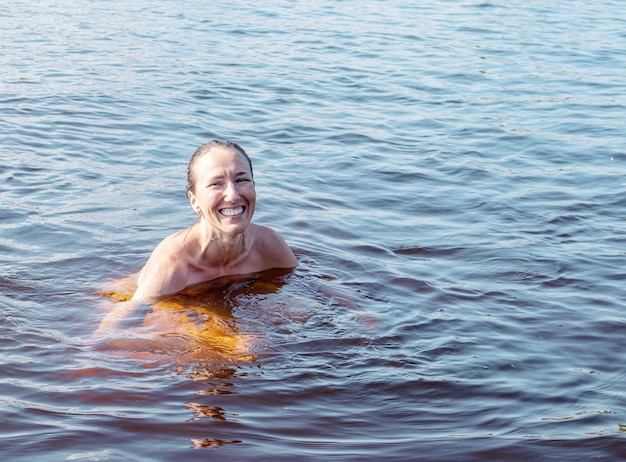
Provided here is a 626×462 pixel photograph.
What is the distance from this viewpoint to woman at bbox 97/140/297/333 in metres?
5.64

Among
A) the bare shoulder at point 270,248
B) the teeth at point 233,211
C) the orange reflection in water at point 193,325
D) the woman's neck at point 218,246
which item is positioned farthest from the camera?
the bare shoulder at point 270,248

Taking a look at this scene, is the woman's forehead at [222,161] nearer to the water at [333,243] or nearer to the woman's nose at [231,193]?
the woman's nose at [231,193]

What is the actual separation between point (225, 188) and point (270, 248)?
90 centimetres

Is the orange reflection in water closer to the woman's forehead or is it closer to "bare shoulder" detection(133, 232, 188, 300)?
"bare shoulder" detection(133, 232, 188, 300)

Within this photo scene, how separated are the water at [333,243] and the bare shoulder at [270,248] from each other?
0.18 m

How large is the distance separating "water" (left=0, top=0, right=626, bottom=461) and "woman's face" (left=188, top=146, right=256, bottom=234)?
1.95ft

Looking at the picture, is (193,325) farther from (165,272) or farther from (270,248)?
(270,248)

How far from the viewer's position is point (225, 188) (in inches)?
221

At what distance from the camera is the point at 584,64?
13969mm

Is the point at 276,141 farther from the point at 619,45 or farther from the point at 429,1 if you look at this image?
the point at 429,1

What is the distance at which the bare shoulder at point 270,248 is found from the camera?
6.36 meters

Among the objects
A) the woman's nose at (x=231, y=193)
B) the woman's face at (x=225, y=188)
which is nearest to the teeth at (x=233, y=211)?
Result: the woman's face at (x=225, y=188)

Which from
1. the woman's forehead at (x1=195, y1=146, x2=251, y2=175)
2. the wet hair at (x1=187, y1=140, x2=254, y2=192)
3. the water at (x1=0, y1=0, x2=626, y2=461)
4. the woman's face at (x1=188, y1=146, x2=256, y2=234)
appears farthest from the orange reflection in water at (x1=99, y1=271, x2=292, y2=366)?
the woman's forehead at (x1=195, y1=146, x2=251, y2=175)

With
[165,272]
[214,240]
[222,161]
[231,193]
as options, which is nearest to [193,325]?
[165,272]
